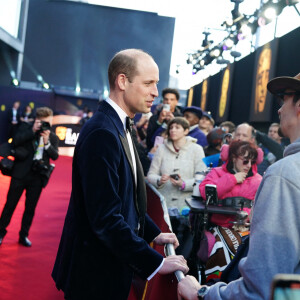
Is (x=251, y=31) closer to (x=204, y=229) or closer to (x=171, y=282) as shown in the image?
(x=204, y=229)

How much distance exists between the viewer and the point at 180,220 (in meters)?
4.37

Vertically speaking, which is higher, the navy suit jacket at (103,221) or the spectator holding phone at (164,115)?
the spectator holding phone at (164,115)

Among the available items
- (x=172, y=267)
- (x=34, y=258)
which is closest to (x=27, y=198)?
(x=34, y=258)

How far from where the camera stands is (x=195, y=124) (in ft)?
20.0

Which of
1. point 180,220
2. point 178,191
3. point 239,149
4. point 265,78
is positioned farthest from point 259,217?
point 265,78

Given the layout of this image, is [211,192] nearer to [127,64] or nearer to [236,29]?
[127,64]

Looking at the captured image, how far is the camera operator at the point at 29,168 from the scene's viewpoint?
198 inches

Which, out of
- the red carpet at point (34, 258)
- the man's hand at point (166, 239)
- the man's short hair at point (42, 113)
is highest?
the man's short hair at point (42, 113)

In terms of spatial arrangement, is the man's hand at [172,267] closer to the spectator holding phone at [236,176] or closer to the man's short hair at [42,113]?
the spectator holding phone at [236,176]

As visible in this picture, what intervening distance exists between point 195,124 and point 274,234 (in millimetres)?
4966

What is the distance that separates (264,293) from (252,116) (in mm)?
10562

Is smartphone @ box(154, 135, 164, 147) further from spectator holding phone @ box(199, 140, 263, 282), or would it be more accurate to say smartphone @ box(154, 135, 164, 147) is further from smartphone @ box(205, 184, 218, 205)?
smartphone @ box(205, 184, 218, 205)

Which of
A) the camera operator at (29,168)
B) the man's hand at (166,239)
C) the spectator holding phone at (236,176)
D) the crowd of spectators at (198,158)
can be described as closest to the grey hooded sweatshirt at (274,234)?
the man's hand at (166,239)

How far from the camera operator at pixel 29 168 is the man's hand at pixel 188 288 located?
149 inches
